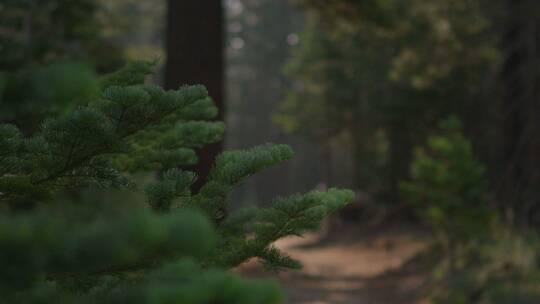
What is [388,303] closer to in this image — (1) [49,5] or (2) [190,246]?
(1) [49,5]

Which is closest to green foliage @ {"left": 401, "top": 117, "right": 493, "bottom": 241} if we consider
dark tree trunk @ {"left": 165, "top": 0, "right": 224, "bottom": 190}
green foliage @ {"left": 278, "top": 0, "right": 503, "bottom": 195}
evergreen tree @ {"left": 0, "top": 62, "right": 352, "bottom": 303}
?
green foliage @ {"left": 278, "top": 0, "right": 503, "bottom": 195}

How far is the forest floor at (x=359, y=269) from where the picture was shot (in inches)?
459

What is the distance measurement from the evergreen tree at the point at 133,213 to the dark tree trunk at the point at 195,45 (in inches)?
215

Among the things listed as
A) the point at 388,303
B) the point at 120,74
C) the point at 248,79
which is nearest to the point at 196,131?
the point at 120,74

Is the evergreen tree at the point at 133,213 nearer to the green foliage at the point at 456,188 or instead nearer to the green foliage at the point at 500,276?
the green foliage at the point at 500,276

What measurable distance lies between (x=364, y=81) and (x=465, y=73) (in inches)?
266

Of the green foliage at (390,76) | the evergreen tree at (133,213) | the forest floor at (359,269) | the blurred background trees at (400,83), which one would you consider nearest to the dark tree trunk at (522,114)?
the blurred background trees at (400,83)

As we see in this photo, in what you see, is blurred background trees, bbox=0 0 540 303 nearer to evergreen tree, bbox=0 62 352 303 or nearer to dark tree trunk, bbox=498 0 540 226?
dark tree trunk, bbox=498 0 540 226

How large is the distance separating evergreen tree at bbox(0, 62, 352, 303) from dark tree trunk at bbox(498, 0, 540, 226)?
360 inches

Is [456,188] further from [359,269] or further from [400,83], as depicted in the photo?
[400,83]

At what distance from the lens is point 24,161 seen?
228 centimetres

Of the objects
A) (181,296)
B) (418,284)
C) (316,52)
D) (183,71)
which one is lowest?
(181,296)

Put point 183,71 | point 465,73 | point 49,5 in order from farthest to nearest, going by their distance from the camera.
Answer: point 465,73 < point 49,5 < point 183,71

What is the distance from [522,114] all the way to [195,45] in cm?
716
